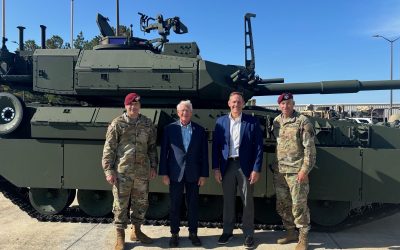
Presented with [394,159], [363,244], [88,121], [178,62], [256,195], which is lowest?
Result: [363,244]

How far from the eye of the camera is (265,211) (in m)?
8.02

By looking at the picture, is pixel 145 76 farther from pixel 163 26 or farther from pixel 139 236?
pixel 139 236

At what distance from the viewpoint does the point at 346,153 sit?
7379 millimetres

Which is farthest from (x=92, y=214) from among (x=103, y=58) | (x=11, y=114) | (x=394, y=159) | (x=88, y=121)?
(x=394, y=159)

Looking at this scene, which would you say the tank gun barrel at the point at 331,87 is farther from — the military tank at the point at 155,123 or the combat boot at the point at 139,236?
the combat boot at the point at 139,236

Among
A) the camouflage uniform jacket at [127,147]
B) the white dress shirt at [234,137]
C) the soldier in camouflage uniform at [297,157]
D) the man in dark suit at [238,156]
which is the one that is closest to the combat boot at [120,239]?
the camouflage uniform jacket at [127,147]

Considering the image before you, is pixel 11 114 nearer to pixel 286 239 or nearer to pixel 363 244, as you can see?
pixel 286 239

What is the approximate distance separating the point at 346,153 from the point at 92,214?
497 centimetres

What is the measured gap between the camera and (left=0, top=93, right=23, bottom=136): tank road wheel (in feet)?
26.6

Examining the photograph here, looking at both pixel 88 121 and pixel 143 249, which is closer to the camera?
pixel 143 249

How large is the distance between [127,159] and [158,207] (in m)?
2.29

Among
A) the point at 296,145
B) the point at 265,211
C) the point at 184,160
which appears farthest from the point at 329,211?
the point at 184,160

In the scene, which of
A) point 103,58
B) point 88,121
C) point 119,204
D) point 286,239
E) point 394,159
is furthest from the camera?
point 103,58

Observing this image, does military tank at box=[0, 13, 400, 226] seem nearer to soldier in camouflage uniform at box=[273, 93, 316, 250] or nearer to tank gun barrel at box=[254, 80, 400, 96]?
tank gun barrel at box=[254, 80, 400, 96]
